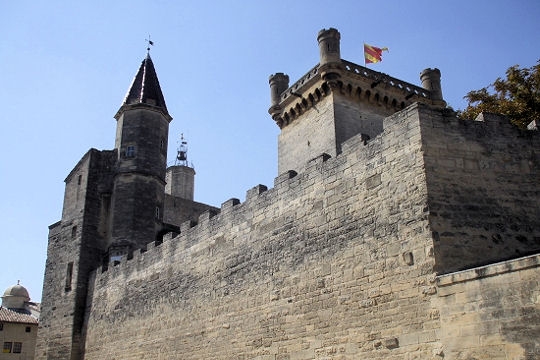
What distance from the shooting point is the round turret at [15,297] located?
41438 millimetres

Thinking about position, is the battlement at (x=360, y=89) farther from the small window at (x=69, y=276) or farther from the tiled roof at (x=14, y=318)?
the tiled roof at (x=14, y=318)

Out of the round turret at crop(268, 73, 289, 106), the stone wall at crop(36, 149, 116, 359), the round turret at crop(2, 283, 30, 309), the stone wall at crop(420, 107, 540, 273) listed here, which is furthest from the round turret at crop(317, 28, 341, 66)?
the round turret at crop(2, 283, 30, 309)

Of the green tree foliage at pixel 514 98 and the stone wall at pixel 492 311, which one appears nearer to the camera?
the stone wall at pixel 492 311

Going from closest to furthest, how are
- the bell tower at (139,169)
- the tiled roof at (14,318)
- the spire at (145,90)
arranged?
the bell tower at (139,169) < the spire at (145,90) < the tiled roof at (14,318)

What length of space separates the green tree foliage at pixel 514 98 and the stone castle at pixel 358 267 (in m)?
4.94

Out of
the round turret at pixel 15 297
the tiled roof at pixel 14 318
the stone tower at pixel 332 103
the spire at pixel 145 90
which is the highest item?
the spire at pixel 145 90

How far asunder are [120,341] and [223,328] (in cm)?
492

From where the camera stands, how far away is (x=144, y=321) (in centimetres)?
1467

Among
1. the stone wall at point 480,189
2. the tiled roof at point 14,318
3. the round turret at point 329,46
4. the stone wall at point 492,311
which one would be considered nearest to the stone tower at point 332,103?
the round turret at point 329,46

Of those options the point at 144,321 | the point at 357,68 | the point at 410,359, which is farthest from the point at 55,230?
the point at 410,359

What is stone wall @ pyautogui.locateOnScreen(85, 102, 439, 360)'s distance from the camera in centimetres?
823

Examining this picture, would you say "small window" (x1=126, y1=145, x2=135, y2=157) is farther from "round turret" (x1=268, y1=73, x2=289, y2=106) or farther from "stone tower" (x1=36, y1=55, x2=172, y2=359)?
"round turret" (x1=268, y1=73, x2=289, y2=106)

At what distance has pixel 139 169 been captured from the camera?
19.9m

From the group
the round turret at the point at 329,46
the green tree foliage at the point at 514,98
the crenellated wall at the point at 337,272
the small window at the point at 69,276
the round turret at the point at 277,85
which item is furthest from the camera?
the round turret at the point at 277,85
